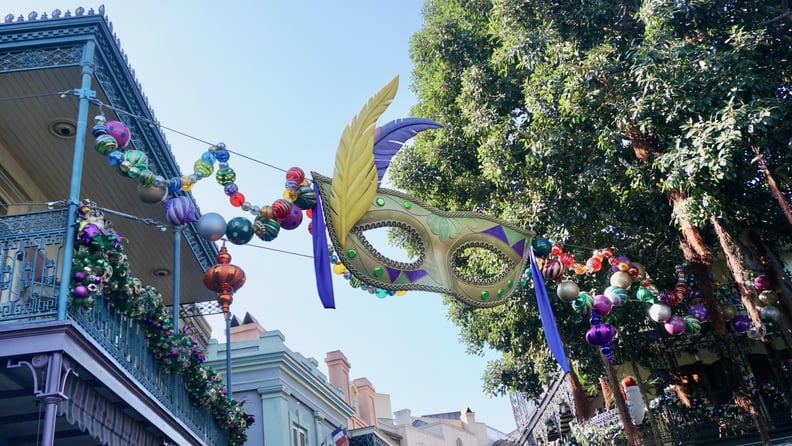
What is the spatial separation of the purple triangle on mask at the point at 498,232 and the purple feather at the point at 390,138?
155cm

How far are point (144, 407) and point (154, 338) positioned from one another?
90cm

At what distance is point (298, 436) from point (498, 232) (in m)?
11.6

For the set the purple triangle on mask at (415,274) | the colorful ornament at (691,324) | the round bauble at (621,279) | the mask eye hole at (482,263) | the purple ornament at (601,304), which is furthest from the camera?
the colorful ornament at (691,324)

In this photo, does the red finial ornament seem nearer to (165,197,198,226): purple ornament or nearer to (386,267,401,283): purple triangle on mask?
(165,197,198,226): purple ornament

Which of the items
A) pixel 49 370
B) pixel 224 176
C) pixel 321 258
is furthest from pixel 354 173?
pixel 49 370

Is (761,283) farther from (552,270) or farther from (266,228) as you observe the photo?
(266,228)

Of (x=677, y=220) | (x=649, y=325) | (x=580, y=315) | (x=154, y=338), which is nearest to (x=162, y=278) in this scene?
(x=154, y=338)

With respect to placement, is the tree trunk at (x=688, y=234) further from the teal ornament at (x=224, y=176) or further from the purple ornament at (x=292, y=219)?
the teal ornament at (x=224, y=176)

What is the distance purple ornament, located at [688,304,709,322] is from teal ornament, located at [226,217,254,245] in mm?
7390

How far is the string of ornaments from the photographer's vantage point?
7.51 m

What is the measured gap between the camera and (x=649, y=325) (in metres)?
16.1

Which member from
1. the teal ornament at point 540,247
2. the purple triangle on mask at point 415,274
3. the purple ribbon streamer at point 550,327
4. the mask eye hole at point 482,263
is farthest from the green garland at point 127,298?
the teal ornament at point 540,247

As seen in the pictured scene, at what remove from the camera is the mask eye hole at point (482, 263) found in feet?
28.5

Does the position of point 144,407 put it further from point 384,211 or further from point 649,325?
point 649,325
